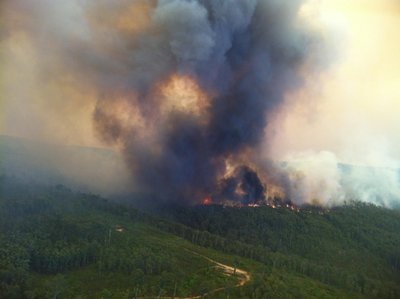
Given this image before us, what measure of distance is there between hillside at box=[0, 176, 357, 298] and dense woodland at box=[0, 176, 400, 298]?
24cm

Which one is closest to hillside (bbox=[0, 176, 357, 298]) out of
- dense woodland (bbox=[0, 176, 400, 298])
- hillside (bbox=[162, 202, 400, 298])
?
dense woodland (bbox=[0, 176, 400, 298])

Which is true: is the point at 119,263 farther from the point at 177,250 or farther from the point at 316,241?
the point at 316,241

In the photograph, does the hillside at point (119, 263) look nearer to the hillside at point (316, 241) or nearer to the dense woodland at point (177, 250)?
the dense woodland at point (177, 250)

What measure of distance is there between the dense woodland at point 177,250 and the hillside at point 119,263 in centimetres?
24

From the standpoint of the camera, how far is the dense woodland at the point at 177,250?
3420 inches

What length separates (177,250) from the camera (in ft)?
357

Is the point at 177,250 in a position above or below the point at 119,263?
above

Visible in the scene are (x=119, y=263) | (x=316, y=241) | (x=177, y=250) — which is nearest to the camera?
(x=119, y=263)

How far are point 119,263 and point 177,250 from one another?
18343 millimetres

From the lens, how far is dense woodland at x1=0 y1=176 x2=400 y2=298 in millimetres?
86875

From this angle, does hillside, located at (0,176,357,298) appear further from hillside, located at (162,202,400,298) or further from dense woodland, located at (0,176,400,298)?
hillside, located at (162,202,400,298)

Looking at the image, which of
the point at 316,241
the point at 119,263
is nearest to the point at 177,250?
the point at 119,263

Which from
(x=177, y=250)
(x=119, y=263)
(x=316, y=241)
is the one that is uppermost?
(x=316, y=241)

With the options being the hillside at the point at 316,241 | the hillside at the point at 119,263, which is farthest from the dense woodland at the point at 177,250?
the hillside at the point at 316,241
